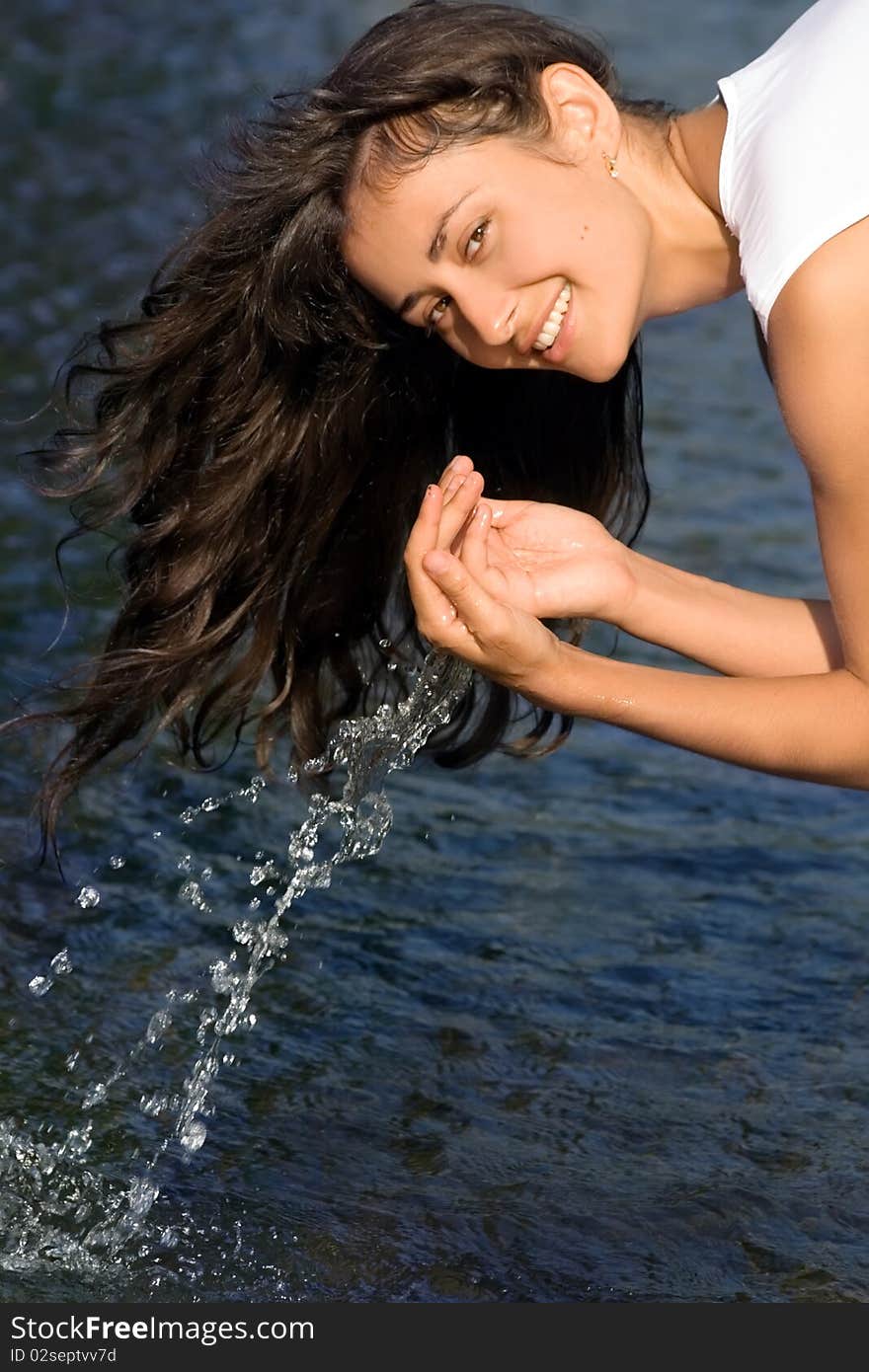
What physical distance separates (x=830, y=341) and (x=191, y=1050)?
200 cm

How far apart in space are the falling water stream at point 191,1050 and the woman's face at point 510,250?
77 cm

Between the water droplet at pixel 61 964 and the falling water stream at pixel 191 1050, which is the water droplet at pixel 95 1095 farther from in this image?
the water droplet at pixel 61 964

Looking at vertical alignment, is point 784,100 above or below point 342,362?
above

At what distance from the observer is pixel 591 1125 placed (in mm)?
4277

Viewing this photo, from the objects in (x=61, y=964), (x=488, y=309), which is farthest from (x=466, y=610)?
(x=61, y=964)

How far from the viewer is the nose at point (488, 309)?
3.83m

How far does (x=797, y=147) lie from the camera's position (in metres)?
3.74

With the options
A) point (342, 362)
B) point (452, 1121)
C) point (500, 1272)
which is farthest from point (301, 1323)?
point (342, 362)

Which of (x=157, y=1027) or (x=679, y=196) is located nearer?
(x=679, y=196)

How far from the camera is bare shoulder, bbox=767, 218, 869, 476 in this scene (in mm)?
3566

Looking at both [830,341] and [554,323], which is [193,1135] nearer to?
[554,323]

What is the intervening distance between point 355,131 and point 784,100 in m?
0.76

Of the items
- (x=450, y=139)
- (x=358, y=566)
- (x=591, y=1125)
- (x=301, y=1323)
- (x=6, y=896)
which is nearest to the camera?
(x=301, y=1323)

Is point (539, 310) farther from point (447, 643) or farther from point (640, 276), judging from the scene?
point (447, 643)
